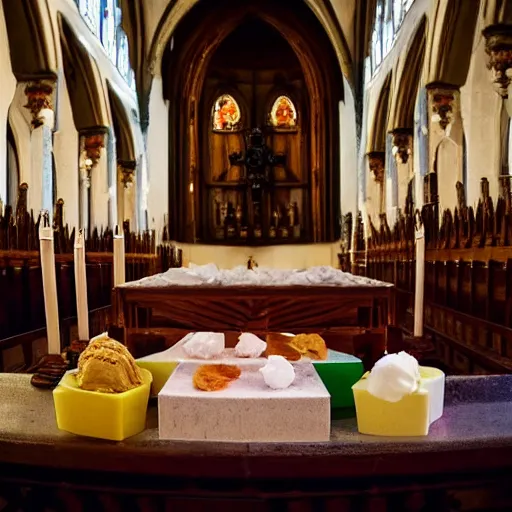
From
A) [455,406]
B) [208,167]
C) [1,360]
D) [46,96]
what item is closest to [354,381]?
[455,406]

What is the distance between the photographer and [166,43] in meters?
12.8

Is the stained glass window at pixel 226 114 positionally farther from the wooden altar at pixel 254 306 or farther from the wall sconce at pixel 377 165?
the wooden altar at pixel 254 306

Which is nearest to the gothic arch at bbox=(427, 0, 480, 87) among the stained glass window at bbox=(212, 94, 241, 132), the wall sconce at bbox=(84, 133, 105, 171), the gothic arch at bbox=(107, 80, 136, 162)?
the wall sconce at bbox=(84, 133, 105, 171)

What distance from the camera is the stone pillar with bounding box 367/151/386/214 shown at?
1135 centimetres

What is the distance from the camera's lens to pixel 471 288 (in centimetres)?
435

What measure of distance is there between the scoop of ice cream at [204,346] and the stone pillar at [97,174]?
890 centimetres

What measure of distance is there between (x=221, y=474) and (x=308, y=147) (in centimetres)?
1406

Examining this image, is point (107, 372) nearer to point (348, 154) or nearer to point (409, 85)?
point (409, 85)

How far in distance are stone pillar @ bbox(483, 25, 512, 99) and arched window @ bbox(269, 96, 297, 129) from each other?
9.11m

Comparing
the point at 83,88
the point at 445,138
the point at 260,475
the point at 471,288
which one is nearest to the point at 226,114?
the point at 83,88

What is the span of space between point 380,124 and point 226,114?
5249 millimetres

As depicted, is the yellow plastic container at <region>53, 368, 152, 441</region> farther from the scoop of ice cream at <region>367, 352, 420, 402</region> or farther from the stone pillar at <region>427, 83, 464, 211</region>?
the stone pillar at <region>427, 83, 464, 211</region>

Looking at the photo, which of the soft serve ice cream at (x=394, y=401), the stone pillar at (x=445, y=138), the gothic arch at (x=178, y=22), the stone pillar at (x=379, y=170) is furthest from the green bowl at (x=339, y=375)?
the gothic arch at (x=178, y=22)

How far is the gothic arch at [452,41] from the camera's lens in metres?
6.94
